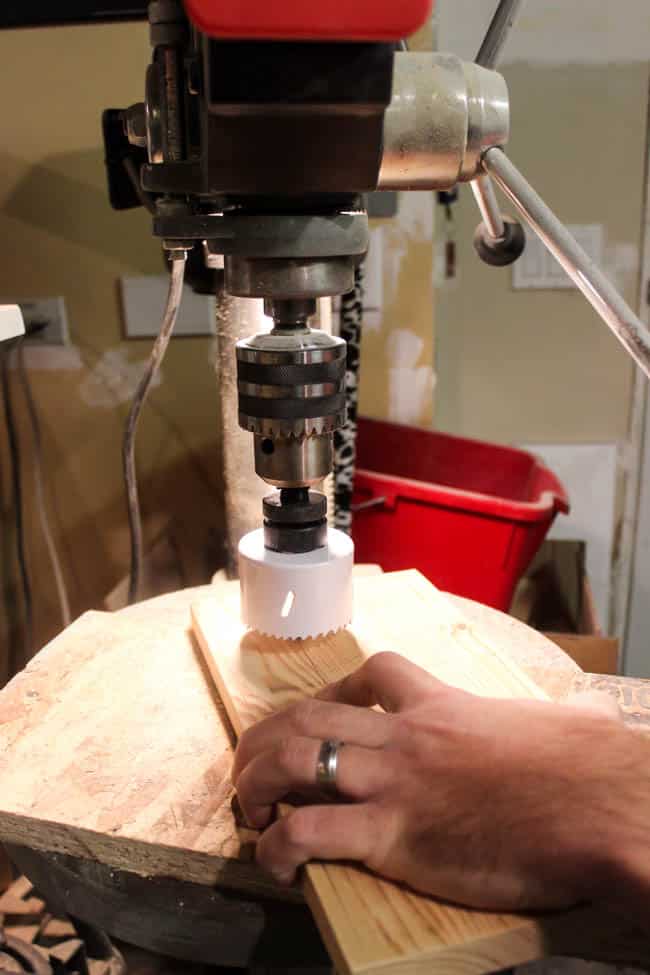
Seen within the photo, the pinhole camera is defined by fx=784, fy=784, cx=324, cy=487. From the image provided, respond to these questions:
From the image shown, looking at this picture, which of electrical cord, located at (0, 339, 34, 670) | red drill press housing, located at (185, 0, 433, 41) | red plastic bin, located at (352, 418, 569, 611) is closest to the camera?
red drill press housing, located at (185, 0, 433, 41)

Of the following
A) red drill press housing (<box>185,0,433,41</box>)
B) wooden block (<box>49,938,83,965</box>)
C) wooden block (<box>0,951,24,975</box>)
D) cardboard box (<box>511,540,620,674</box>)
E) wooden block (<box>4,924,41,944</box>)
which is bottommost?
wooden block (<box>4,924,41,944</box>)

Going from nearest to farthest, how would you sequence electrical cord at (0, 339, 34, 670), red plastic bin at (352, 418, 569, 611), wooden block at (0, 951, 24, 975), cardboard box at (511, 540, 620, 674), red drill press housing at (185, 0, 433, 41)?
red drill press housing at (185, 0, 433, 41) → wooden block at (0, 951, 24, 975) → red plastic bin at (352, 418, 569, 611) → electrical cord at (0, 339, 34, 670) → cardboard box at (511, 540, 620, 674)

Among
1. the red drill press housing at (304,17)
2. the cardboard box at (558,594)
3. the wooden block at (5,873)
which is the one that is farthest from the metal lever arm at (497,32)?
the wooden block at (5,873)

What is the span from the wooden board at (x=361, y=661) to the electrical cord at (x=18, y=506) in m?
0.84

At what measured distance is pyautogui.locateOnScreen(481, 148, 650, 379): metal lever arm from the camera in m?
0.49

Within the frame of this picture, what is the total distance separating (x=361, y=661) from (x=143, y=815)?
0.22m

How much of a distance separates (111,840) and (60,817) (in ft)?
0.13

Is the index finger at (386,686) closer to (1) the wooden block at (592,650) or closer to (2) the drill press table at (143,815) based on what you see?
(2) the drill press table at (143,815)

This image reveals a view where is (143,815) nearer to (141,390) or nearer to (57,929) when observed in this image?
(141,390)

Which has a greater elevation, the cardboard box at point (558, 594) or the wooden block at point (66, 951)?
the cardboard box at point (558, 594)

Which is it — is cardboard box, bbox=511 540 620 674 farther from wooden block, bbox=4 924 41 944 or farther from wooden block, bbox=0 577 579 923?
wooden block, bbox=4 924 41 944

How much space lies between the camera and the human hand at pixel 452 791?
16.2 inches

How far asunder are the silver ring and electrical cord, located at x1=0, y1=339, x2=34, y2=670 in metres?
1.16

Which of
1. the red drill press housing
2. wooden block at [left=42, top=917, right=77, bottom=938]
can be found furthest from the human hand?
wooden block at [left=42, top=917, right=77, bottom=938]
